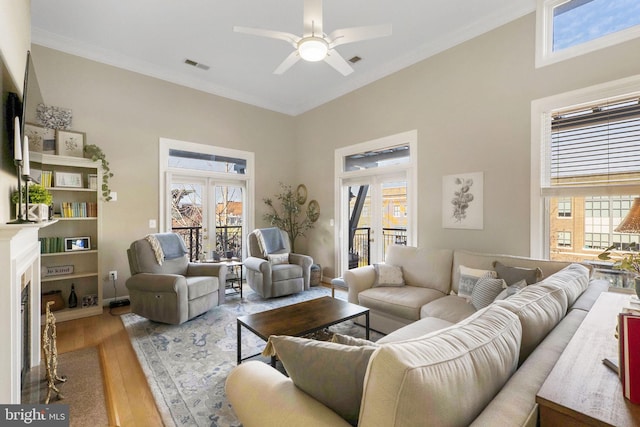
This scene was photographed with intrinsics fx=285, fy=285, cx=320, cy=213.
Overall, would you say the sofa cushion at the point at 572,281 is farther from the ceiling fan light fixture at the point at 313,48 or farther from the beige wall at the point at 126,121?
the beige wall at the point at 126,121

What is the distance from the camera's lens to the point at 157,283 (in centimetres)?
320

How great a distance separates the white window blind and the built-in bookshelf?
540cm

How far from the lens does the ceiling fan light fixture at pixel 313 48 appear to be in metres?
2.47

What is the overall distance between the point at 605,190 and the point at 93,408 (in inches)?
179

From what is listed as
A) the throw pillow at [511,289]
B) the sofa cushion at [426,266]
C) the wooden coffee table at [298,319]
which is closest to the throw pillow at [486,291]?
the throw pillow at [511,289]

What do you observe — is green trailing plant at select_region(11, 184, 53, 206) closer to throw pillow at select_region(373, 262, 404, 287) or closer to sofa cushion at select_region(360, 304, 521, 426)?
sofa cushion at select_region(360, 304, 521, 426)

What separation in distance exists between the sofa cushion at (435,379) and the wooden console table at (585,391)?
5.7 inches

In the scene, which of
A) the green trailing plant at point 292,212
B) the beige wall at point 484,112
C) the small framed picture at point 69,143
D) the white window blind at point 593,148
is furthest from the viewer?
the green trailing plant at point 292,212

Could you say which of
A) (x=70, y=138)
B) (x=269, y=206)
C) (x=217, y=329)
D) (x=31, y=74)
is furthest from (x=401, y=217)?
(x=70, y=138)

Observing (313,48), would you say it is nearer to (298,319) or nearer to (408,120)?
(408,120)

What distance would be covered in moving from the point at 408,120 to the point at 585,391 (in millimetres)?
3902

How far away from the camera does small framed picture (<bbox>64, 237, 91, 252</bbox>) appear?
3.55 m

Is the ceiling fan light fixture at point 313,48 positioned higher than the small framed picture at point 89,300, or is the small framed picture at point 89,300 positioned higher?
the ceiling fan light fixture at point 313,48

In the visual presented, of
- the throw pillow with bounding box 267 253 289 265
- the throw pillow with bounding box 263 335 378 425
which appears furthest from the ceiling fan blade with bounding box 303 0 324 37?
the throw pillow with bounding box 267 253 289 265
